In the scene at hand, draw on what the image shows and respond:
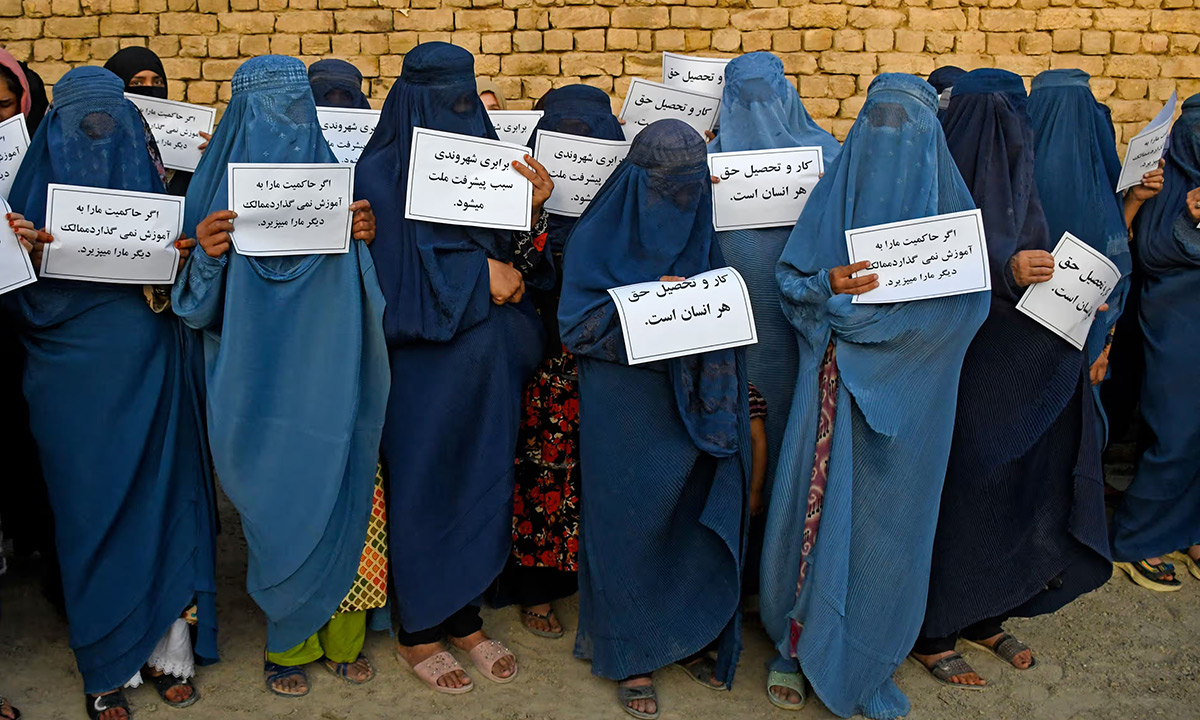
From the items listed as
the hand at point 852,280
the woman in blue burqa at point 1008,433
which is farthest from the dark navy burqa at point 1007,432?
the hand at point 852,280

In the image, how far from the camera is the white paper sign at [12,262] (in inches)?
106

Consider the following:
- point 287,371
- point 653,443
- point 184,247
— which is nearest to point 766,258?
point 653,443

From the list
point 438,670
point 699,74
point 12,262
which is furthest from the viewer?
point 699,74

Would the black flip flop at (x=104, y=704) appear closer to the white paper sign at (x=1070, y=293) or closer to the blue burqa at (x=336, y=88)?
the blue burqa at (x=336, y=88)

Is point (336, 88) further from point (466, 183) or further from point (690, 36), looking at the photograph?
point (690, 36)

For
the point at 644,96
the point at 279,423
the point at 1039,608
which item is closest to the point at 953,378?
the point at 1039,608

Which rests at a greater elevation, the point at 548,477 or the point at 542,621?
the point at 548,477

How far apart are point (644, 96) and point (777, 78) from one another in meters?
0.56

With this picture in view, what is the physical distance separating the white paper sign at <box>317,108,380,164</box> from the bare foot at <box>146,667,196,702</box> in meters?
1.86

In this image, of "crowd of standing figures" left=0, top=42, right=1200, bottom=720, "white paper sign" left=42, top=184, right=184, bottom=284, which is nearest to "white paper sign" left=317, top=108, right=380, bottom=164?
"crowd of standing figures" left=0, top=42, right=1200, bottom=720

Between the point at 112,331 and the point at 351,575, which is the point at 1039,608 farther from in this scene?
the point at 112,331

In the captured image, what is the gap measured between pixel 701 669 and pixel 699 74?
7.39 feet

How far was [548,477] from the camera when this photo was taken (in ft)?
11.2

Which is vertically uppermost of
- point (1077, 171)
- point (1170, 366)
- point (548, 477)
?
point (1077, 171)
